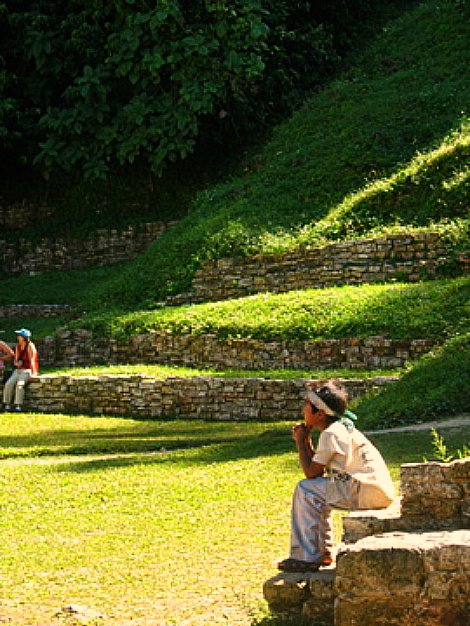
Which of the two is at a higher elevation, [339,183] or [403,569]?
[339,183]

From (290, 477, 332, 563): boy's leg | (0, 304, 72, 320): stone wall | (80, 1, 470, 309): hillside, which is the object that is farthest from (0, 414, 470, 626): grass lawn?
(0, 304, 72, 320): stone wall

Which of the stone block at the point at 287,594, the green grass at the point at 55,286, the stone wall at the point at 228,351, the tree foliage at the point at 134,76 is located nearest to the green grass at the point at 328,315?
the stone wall at the point at 228,351

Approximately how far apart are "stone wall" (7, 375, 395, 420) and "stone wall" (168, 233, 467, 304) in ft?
14.9

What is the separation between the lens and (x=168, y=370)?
54.3 feet

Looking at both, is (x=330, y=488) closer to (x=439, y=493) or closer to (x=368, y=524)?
(x=368, y=524)

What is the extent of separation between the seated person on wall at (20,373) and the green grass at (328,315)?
2226 mm

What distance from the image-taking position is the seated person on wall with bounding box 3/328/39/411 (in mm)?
16125

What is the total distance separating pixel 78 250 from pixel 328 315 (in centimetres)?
1188

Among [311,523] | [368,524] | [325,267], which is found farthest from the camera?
[325,267]

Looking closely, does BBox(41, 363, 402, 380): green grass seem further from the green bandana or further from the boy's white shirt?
the boy's white shirt

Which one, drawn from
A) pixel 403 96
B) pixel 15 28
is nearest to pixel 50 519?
pixel 403 96

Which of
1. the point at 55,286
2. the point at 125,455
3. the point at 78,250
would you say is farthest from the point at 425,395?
the point at 78,250

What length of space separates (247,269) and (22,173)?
11.1 m

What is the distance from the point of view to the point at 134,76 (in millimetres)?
24891
